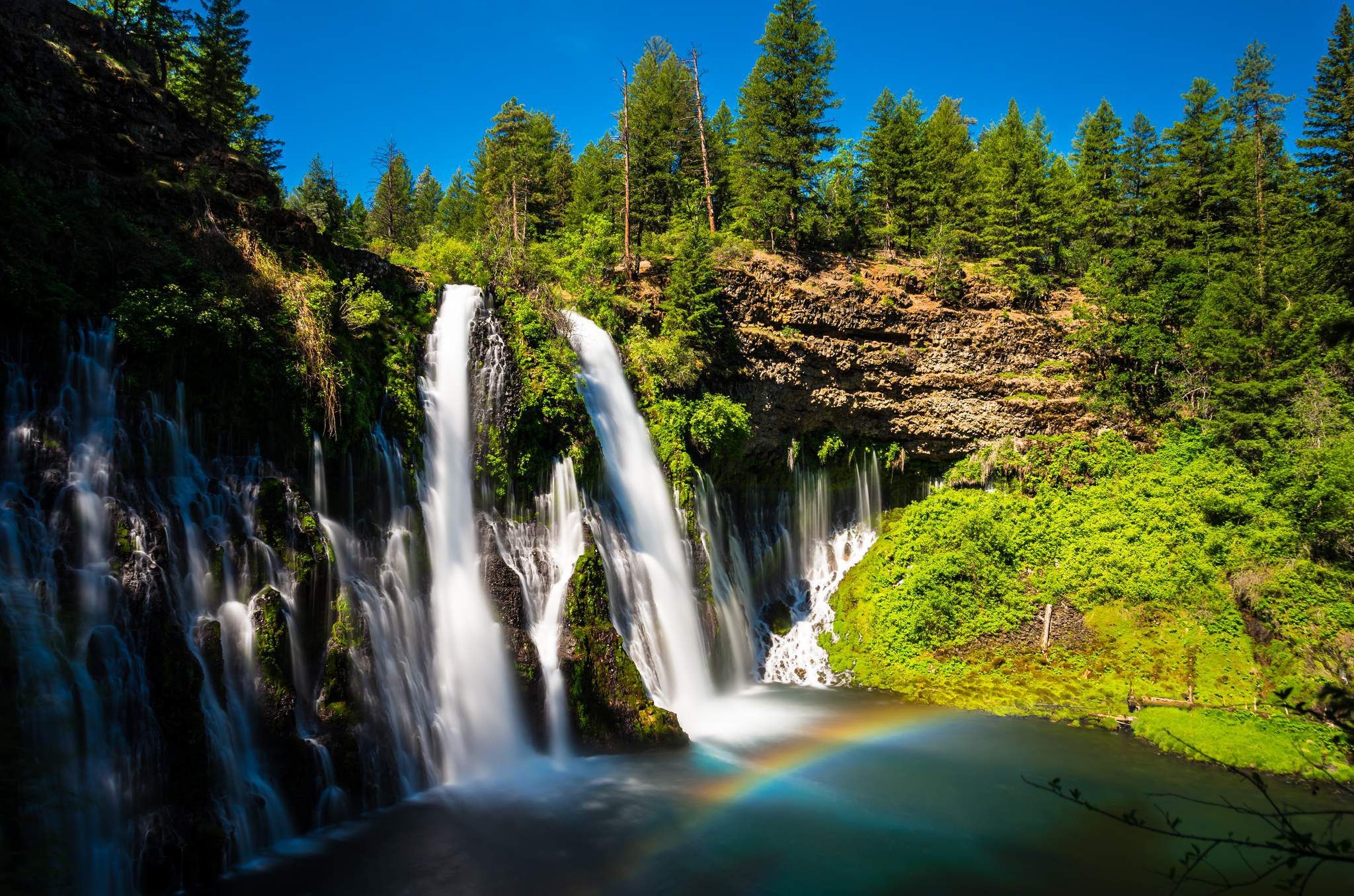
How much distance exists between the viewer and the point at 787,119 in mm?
28297

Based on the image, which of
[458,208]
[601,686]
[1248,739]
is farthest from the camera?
[458,208]

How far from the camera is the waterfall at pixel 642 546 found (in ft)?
51.8

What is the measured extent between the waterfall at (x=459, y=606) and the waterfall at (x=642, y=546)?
3142 mm

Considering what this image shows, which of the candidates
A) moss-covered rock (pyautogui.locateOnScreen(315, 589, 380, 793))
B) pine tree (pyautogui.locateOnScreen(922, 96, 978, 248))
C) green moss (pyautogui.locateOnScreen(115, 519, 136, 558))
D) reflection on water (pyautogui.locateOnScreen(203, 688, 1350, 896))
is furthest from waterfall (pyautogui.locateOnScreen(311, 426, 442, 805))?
pine tree (pyautogui.locateOnScreen(922, 96, 978, 248))

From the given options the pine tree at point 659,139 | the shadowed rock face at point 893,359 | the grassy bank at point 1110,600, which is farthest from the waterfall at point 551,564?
the pine tree at point 659,139

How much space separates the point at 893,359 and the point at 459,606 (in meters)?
16.7

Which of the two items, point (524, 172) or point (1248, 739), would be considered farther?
point (524, 172)

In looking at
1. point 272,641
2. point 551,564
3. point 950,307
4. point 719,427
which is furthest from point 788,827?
point 950,307

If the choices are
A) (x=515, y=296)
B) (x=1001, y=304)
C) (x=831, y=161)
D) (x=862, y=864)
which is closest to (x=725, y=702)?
(x=862, y=864)

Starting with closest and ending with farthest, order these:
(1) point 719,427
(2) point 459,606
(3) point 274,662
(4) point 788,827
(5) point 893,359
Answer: (3) point 274,662 < (4) point 788,827 < (2) point 459,606 < (1) point 719,427 < (5) point 893,359

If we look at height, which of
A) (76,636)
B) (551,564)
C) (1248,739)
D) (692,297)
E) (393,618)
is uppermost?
(692,297)

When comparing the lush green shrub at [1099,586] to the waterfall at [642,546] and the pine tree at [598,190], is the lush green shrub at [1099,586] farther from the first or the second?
the pine tree at [598,190]

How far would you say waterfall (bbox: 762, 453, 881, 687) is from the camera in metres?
23.0

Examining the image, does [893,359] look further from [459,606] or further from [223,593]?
[223,593]
